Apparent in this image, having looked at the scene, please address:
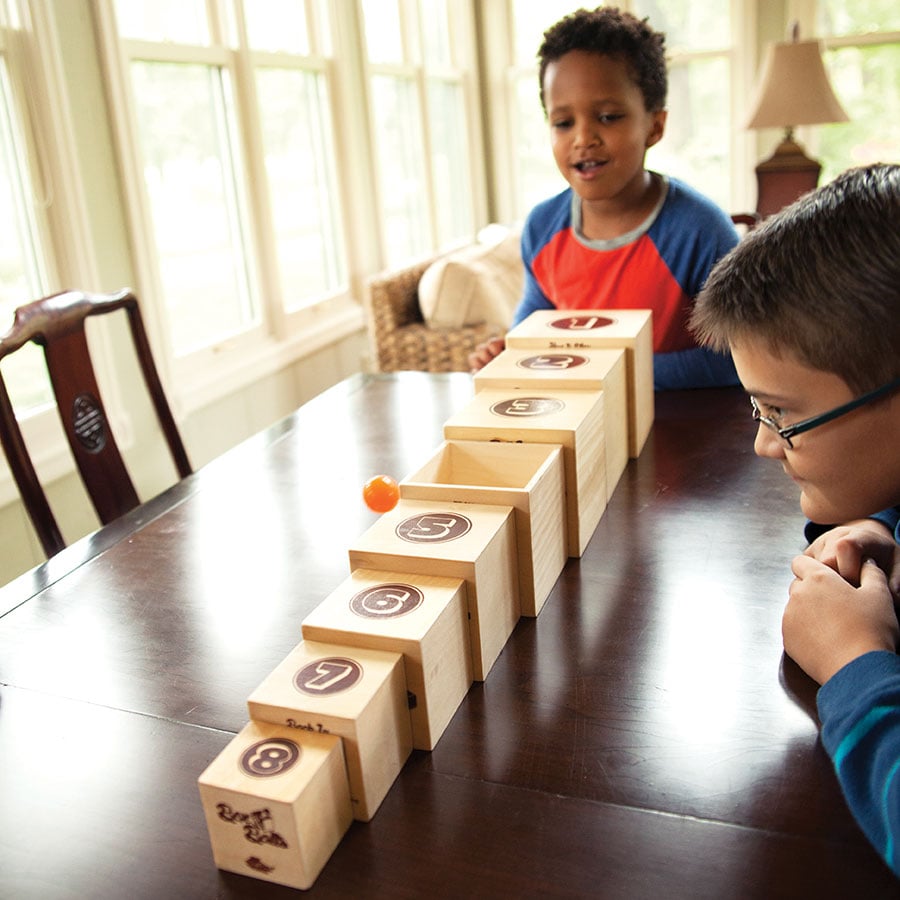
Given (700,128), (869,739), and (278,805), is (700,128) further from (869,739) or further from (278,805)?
(278,805)

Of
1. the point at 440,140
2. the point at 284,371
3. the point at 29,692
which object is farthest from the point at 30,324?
the point at 440,140

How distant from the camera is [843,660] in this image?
0.74 meters

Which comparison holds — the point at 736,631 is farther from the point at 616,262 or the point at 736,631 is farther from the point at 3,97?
the point at 3,97

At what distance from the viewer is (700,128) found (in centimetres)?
505

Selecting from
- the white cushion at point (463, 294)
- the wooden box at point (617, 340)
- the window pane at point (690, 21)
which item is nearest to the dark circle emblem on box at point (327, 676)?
the wooden box at point (617, 340)

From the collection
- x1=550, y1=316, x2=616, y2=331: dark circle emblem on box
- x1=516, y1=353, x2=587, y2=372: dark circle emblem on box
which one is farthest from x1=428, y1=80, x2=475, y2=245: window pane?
x1=516, y1=353, x2=587, y2=372: dark circle emblem on box

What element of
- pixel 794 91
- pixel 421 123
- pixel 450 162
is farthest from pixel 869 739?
pixel 450 162

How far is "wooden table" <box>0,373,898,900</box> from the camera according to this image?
62 centimetres

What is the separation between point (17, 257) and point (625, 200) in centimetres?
156

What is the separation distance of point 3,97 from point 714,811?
2.34 m

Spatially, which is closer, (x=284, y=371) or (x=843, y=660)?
(x=843, y=660)

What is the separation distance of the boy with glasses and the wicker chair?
2.71m

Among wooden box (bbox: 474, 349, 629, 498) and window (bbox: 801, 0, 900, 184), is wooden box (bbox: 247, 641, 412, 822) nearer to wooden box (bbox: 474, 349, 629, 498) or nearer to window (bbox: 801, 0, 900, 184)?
wooden box (bbox: 474, 349, 629, 498)

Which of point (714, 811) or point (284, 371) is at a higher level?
point (714, 811)
